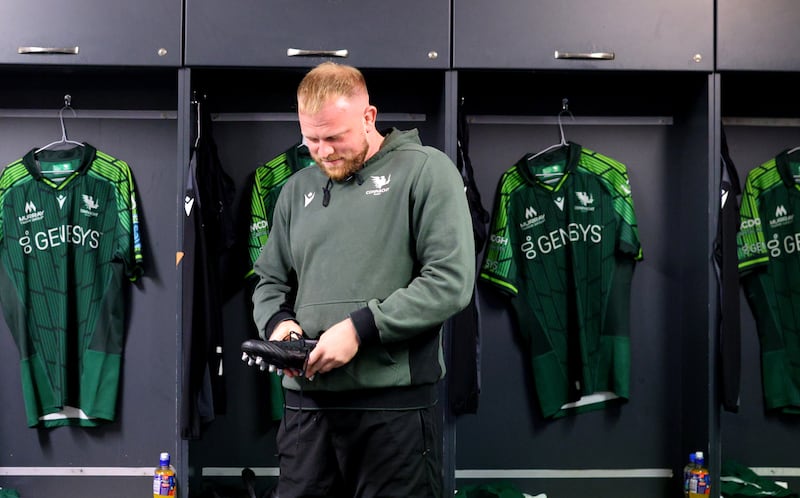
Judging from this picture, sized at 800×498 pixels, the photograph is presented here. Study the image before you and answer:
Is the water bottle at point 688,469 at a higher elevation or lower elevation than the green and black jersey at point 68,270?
lower

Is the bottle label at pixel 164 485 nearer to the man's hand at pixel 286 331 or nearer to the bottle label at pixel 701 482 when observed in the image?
the man's hand at pixel 286 331

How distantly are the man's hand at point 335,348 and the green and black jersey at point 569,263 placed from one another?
145 centimetres

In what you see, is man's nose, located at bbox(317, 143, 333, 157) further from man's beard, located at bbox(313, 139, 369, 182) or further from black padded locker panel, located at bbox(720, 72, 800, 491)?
black padded locker panel, located at bbox(720, 72, 800, 491)

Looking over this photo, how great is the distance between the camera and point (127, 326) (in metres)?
2.86

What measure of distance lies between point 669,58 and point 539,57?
432 millimetres

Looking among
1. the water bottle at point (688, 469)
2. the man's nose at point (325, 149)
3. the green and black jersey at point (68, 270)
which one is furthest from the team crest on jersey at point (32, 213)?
the water bottle at point (688, 469)

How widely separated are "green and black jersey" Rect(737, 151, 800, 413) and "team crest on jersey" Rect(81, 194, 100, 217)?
239cm

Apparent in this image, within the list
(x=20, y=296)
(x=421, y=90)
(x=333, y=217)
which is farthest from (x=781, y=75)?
(x=20, y=296)

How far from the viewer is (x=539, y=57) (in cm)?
250

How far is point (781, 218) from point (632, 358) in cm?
76

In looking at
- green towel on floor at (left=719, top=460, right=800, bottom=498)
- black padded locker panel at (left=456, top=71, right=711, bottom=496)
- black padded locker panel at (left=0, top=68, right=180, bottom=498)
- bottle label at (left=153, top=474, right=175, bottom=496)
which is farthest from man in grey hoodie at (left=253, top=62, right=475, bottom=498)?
green towel on floor at (left=719, top=460, right=800, bottom=498)

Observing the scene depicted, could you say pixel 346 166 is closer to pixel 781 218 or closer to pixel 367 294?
pixel 367 294

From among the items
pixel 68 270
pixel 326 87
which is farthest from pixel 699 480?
pixel 68 270

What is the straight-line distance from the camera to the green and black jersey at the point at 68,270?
9.09ft
